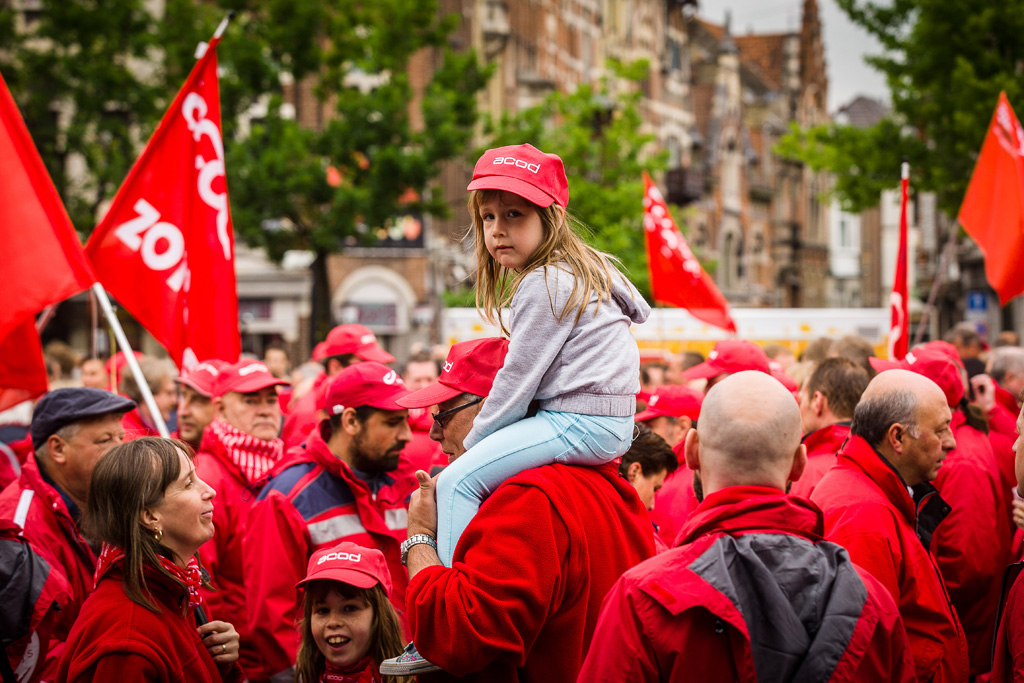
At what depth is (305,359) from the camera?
32.6 metres

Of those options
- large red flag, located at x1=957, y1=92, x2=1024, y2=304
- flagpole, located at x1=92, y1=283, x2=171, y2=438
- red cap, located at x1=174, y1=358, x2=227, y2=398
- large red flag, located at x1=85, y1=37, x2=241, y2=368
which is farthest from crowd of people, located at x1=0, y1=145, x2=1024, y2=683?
large red flag, located at x1=957, y1=92, x2=1024, y2=304

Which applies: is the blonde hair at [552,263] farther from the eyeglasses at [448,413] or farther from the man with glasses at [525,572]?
the man with glasses at [525,572]

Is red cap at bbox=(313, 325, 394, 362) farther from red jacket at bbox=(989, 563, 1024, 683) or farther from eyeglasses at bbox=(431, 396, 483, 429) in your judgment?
red jacket at bbox=(989, 563, 1024, 683)

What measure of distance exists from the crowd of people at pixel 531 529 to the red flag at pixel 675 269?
278 inches

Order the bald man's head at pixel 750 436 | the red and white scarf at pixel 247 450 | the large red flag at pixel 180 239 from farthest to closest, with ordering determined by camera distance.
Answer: the large red flag at pixel 180 239
the red and white scarf at pixel 247 450
the bald man's head at pixel 750 436

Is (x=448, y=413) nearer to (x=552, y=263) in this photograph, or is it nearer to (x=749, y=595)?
(x=552, y=263)

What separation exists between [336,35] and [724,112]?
35.5 m

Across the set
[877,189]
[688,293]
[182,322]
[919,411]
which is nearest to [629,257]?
[877,189]

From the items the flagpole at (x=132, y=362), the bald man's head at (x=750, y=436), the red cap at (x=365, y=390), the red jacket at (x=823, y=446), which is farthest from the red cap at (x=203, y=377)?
the bald man's head at (x=750, y=436)

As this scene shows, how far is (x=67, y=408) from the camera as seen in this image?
428cm

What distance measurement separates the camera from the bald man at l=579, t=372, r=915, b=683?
238 centimetres

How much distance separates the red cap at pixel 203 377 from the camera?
20.6 feet

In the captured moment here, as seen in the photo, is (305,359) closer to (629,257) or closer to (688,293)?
(629,257)

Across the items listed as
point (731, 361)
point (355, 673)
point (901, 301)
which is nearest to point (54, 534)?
point (355, 673)
